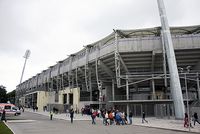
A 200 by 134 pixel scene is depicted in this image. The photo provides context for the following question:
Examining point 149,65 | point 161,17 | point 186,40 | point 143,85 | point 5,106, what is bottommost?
point 5,106

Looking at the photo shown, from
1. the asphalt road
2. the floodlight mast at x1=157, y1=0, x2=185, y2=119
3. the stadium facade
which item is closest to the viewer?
the asphalt road

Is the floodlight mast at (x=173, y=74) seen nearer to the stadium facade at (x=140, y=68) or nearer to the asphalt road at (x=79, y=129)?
the stadium facade at (x=140, y=68)

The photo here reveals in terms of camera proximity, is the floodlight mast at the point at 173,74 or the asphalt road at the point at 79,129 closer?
the asphalt road at the point at 79,129

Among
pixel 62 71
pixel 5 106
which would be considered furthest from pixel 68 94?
pixel 5 106

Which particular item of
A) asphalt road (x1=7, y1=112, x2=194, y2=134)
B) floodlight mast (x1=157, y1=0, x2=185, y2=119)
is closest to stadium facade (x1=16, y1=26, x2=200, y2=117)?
floodlight mast (x1=157, y1=0, x2=185, y2=119)

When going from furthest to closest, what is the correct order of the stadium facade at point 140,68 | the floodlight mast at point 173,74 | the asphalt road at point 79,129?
1. the stadium facade at point 140,68
2. the floodlight mast at point 173,74
3. the asphalt road at point 79,129

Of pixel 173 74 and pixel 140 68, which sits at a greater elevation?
pixel 140 68

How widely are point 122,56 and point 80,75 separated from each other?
62.7 feet

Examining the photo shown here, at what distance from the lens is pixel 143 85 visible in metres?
47.7

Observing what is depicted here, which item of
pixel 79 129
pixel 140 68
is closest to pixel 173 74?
pixel 140 68

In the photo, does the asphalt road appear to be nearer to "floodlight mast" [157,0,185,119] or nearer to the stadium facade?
"floodlight mast" [157,0,185,119]

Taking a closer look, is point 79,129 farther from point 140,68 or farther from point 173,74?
point 140,68

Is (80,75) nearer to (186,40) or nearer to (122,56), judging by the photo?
(122,56)

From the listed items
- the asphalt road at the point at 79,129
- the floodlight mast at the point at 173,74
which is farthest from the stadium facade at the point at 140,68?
the asphalt road at the point at 79,129
